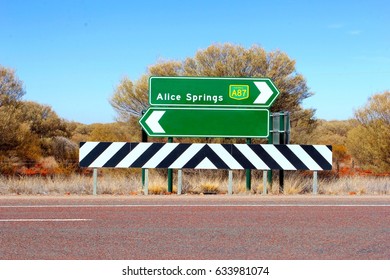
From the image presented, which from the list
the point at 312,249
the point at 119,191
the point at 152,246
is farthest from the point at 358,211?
the point at 119,191

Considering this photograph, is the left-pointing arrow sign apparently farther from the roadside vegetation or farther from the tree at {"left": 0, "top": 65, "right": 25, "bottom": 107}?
the tree at {"left": 0, "top": 65, "right": 25, "bottom": 107}

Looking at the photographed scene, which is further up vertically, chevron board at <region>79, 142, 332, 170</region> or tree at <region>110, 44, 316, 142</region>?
tree at <region>110, 44, 316, 142</region>

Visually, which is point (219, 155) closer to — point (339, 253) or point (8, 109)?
point (339, 253)

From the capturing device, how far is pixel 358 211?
10.6m

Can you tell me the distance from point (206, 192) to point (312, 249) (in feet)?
24.0

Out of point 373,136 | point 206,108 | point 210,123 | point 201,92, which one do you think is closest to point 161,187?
point 210,123

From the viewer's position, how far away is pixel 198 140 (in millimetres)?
22094

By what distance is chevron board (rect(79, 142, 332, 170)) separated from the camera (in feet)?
45.3

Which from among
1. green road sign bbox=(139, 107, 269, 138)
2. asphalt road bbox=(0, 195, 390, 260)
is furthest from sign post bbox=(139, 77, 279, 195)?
asphalt road bbox=(0, 195, 390, 260)

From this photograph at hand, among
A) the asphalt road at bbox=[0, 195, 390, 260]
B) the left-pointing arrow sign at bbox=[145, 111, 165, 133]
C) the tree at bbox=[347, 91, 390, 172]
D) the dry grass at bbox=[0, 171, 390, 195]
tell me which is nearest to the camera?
the asphalt road at bbox=[0, 195, 390, 260]

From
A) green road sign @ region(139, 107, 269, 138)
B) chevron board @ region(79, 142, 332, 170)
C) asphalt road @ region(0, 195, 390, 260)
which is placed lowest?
asphalt road @ region(0, 195, 390, 260)

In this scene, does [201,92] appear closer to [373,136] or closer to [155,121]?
[155,121]

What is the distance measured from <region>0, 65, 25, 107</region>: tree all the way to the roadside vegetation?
0.15ft

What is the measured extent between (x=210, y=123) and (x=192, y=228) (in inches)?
271
